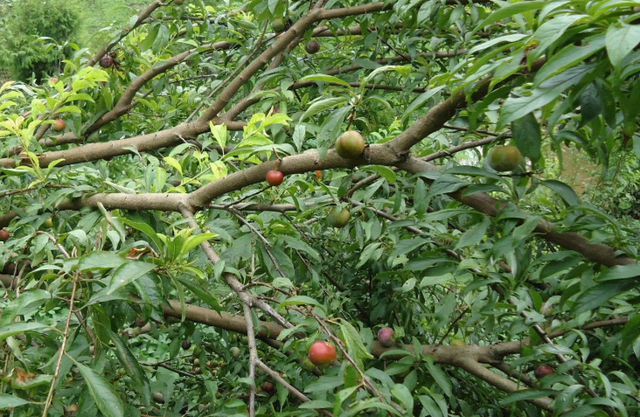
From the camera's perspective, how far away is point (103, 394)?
3.08 feet

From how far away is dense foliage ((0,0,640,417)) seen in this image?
36.7 inches

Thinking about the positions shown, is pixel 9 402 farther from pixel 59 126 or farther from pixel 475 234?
pixel 59 126

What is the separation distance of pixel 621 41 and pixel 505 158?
1.54 ft

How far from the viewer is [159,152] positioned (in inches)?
94.3

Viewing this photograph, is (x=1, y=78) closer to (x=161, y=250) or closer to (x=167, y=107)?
(x=167, y=107)

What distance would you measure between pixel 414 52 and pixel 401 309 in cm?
94

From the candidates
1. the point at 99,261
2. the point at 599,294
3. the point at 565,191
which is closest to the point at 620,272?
the point at 599,294

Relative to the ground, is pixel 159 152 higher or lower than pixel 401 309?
higher

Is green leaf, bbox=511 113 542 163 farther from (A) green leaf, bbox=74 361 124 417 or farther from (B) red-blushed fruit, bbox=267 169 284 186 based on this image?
(A) green leaf, bbox=74 361 124 417

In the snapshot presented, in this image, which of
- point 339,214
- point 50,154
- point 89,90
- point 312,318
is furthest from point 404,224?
point 89,90

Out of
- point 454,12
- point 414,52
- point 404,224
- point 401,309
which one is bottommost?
point 401,309

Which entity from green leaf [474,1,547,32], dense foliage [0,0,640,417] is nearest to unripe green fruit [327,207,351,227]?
dense foliage [0,0,640,417]

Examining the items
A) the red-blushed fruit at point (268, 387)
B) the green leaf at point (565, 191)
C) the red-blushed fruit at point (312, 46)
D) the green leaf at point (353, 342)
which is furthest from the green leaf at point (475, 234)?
the red-blushed fruit at point (312, 46)

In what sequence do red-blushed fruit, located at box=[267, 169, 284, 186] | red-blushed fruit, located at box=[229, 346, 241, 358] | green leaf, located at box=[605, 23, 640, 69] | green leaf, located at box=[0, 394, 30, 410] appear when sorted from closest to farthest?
green leaf, located at box=[605, 23, 640, 69] < green leaf, located at box=[0, 394, 30, 410] < red-blushed fruit, located at box=[267, 169, 284, 186] < red-blushed fruit, located at box=[229, 346, 241, 358]
